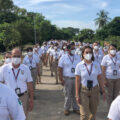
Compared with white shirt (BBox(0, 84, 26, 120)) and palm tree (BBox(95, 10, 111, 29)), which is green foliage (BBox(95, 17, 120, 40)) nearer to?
palm tree (BBox(95, 10, 111, 29))

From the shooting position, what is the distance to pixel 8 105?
198cm

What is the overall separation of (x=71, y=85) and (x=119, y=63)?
1.49 metres

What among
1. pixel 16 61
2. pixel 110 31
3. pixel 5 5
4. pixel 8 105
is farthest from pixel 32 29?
pixel 8 105

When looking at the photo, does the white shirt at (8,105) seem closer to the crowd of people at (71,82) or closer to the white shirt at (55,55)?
the crowd of people at (71,82)

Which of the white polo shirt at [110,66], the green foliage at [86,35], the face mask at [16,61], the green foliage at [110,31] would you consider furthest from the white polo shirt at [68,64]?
the green foliage at [86,35]

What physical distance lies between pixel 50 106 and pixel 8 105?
465 centimetres

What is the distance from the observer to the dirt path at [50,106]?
5.61m

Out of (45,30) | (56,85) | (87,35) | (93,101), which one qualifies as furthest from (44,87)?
(87,35)

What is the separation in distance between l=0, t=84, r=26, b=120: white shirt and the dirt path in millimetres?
3628

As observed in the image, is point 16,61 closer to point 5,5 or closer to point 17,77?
point 17,77

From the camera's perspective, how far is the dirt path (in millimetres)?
5609

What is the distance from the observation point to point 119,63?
5477mm

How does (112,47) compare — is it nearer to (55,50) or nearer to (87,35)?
(55,50)

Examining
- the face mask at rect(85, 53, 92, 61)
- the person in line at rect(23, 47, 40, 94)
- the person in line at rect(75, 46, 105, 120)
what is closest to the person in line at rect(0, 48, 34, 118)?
the person in line at rect(75, 46, 105, 120)
